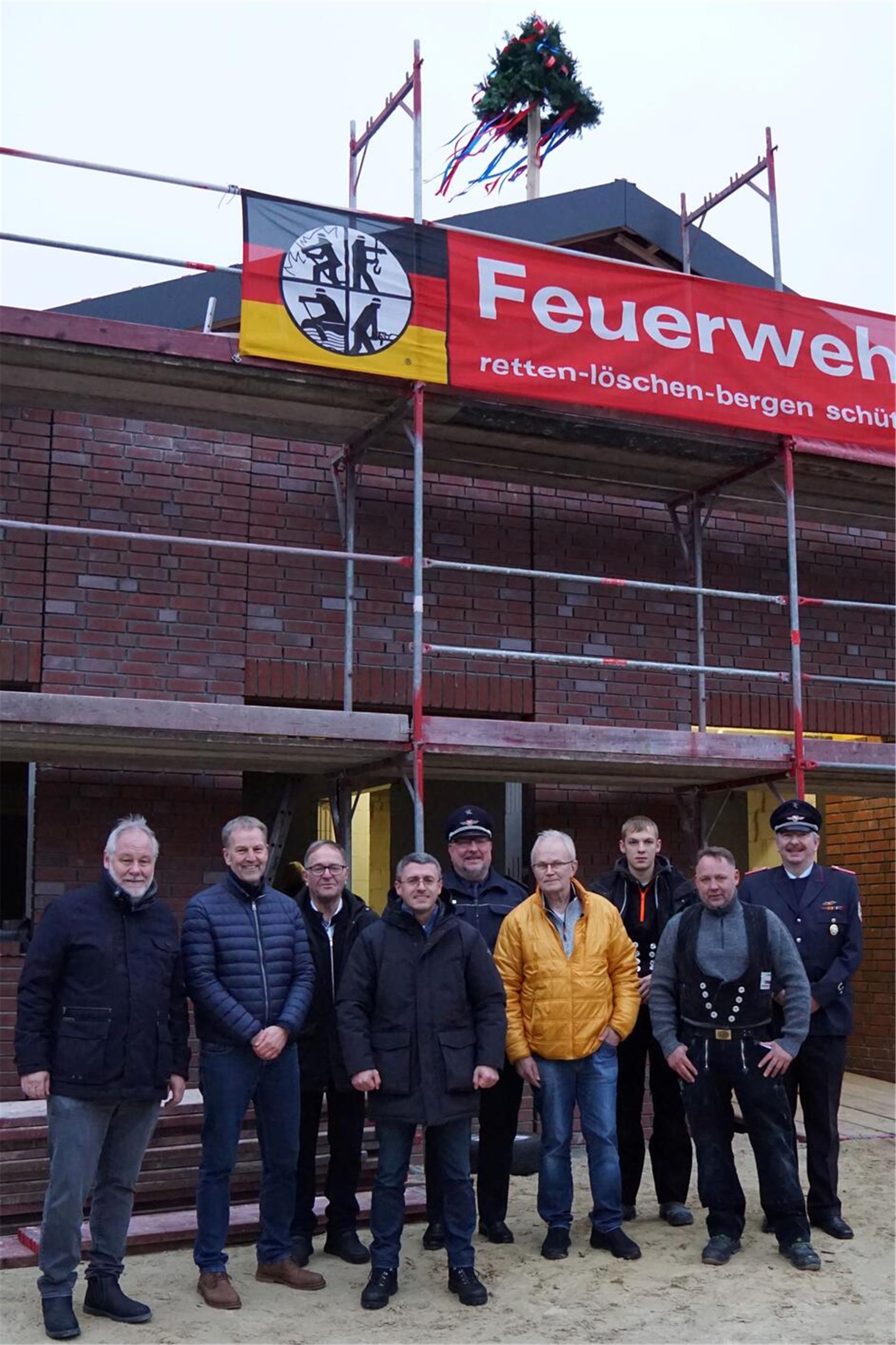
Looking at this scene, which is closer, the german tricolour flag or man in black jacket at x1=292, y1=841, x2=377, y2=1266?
man in black jacket at x1=292, y1=841, x2=377, y2=1266

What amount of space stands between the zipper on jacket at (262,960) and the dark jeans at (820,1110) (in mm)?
2407

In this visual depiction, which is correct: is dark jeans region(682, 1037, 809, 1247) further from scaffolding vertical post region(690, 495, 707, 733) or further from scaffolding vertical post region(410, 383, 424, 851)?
scaffolding vertical post region(690, 495, 707, 733)

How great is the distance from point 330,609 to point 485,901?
2.89 m

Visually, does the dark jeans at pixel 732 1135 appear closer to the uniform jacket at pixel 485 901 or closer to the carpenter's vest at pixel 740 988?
the carpenter's vest at pixel 740 988

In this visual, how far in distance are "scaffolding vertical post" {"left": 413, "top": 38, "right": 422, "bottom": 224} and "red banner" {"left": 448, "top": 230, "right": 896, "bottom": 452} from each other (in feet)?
1.00

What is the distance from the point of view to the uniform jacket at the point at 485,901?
621 cm

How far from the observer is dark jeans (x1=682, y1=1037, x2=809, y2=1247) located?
19.2ft

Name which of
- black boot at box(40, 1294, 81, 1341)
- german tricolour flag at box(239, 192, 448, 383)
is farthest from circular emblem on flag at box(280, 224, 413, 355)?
black boot at box(40, 1294, 81, 1341)

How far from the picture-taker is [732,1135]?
Answer: 232 inches

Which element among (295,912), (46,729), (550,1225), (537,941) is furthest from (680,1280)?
(46,729)

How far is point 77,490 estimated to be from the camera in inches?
323

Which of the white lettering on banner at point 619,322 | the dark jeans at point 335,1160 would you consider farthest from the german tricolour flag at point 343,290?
the dark jeans at point 335,1160

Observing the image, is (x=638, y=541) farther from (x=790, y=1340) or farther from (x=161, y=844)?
(x=790, y=1340)

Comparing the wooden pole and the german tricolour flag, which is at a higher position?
the wooden pole
